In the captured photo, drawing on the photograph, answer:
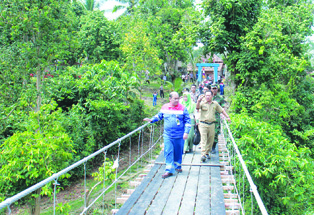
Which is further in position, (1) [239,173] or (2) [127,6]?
(2) [127,6]

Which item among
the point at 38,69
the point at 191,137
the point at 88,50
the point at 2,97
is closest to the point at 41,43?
the point at 38,69

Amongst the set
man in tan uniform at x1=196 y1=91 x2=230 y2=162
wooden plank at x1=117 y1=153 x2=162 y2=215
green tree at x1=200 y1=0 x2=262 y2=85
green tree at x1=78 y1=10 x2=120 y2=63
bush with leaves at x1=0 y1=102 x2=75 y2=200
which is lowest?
wooden plank at x1=117 y1=153 x2=162 y2=215

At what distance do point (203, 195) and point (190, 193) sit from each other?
0.75 feet

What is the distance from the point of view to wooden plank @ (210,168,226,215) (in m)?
4.27

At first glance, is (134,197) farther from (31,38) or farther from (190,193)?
(31,38)

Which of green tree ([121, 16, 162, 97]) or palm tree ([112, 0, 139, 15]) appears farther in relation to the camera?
palm tree ([112, 0, 139, 15])

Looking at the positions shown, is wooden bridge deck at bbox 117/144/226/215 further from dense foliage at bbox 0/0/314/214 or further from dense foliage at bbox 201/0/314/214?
dense foliage at bbox 201/0/314/214

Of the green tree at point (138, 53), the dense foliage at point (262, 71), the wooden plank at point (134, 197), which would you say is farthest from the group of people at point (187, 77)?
the wooden plank at point (134, 197)

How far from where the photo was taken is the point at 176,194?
4867 millimetres

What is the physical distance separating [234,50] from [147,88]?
1764 cm

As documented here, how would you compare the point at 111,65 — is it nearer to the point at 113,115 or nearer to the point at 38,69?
the point at 113,115

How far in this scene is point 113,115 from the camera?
10.9m

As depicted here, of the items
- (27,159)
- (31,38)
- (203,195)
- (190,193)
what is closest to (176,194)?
(190,193)

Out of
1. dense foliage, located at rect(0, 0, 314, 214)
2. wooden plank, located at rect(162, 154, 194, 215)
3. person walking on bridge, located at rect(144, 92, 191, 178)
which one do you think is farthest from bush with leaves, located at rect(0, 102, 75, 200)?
wooden plank, located at rect(162, 154, 194, 215)
